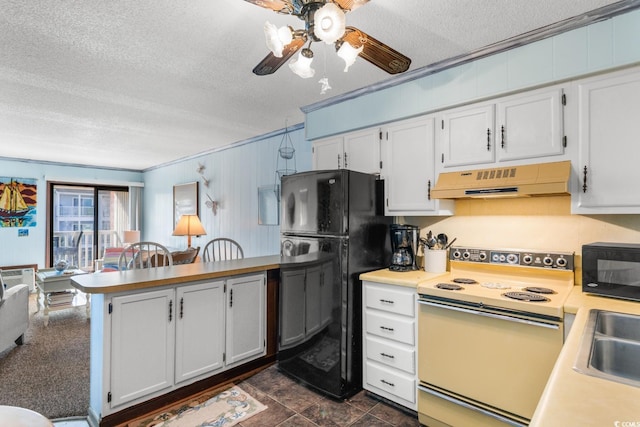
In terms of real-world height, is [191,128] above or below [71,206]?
above

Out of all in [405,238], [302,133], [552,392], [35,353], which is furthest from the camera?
[302,133]

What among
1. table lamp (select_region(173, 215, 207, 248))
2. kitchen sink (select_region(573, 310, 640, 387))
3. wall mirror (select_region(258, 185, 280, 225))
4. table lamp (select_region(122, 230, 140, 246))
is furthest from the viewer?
table lamp (select_region(122, 230, 140, 246))

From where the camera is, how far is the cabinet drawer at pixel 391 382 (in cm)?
219

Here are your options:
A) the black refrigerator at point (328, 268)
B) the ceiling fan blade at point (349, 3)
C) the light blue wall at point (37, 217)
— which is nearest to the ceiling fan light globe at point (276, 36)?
the ceiling fan blade at point (349, 3)

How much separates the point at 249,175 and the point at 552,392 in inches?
173

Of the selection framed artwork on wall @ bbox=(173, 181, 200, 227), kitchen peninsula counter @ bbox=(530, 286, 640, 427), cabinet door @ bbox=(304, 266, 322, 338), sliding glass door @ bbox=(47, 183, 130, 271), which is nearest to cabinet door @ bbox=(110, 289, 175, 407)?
cabinet door @ bbox=(304, 266, 322, 338)

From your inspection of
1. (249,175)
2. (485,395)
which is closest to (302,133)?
(249,175)

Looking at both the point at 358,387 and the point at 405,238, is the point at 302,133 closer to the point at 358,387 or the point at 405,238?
the point at 405,238

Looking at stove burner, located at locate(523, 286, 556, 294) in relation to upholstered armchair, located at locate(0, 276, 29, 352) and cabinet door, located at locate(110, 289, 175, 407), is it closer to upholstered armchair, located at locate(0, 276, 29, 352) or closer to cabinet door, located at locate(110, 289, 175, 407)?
cabinet door, located at locate(110, 289, 175, 407)

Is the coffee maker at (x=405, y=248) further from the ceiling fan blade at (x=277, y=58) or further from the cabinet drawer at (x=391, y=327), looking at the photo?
the ceiling fan blade at (x=277, y=58)

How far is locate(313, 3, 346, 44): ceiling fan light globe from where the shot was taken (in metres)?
1.31

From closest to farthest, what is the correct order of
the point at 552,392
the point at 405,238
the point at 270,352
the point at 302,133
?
the point at 552,392, the point at 405,238, the point at 270,352, the point at 302,133

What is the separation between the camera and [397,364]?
7.43 ft

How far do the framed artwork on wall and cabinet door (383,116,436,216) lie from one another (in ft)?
13.6
